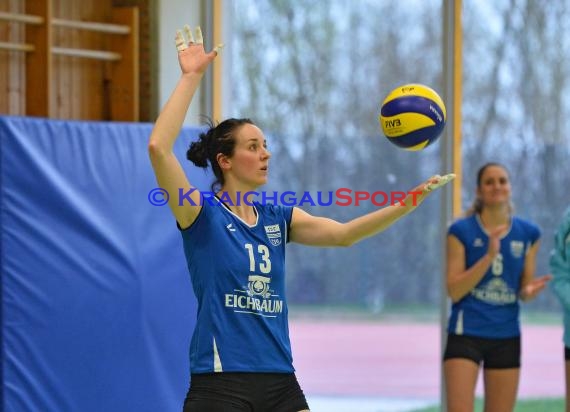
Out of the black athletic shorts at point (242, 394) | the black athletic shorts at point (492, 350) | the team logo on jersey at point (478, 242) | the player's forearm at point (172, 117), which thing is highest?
the player's forearm at point (172, 117)

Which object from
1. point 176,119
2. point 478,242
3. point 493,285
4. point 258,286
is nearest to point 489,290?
point 493,285

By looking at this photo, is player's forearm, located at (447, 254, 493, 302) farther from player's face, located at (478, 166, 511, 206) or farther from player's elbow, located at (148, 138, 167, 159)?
player's elbow, located at (148, 138, 167, 159)

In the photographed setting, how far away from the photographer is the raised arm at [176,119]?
129 inches

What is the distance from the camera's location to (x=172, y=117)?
3.28m

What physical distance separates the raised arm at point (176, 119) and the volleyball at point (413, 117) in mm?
1004

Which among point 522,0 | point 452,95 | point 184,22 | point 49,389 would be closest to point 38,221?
point 49,389

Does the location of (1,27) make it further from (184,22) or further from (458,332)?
(458,332)

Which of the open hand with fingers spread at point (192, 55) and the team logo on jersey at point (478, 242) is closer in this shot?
the open hand with fingers spread at point (192, 55)

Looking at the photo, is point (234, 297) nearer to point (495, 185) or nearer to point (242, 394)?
point (242, 394)

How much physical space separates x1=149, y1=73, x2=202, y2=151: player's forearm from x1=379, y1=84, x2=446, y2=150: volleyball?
1.05m

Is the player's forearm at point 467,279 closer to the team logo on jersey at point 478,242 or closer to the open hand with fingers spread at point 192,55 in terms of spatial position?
the team logo on jersey at point 478,242

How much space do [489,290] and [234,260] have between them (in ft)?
7.72

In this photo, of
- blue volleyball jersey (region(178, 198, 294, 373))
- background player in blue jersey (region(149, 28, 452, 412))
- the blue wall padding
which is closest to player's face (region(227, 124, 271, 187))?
background player in blue jersey (region(149, 28, 452, 412))

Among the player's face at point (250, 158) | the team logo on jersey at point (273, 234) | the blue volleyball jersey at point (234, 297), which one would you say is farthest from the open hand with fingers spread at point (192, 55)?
the team logo on jersey at point (273, 234)
